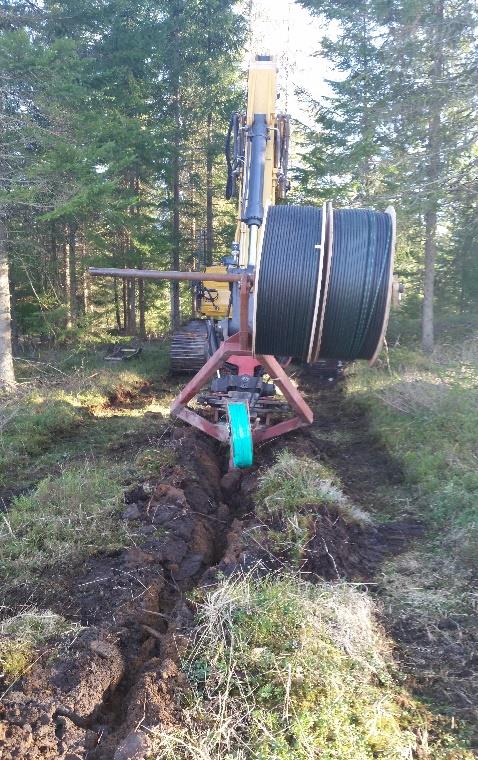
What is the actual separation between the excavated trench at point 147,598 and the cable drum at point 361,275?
1.82m

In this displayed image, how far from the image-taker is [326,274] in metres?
5.28

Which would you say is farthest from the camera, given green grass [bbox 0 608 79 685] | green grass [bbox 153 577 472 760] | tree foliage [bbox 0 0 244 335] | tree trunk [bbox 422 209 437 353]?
tree trunk [bbox 422 209 437 353]

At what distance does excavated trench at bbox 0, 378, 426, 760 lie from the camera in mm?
2904

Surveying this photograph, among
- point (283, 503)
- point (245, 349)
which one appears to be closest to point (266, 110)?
point (245, 349)

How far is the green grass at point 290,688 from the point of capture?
111 inches

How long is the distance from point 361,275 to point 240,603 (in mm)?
3120

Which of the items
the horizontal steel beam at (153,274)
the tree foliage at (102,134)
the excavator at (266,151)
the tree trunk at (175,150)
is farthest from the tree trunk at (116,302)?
the horizontal steel beam at (153,274)

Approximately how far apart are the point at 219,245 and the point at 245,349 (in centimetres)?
1619

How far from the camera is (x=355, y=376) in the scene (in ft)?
43.9

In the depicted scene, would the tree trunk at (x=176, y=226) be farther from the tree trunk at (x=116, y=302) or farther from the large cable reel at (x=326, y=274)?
the large cable reel at (x=326, y=274)

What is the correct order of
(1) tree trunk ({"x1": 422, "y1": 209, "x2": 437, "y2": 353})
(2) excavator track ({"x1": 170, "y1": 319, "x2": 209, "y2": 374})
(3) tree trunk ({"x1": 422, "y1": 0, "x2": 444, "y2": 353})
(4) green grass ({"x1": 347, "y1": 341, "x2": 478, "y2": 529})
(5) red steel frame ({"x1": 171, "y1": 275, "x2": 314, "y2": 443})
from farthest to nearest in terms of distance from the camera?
1. (1) tree trunk ({"x1": 422, "y1": 209, "x2": 437, "y2": 353})
2. (2) excavator track ({"x1": 170, "y1": 319, "x2": 209, "y2": 374})
3. (3) tree trunk ({"x1": 422, "y1": 0, "x2": 444, "y2": 353})
4. (5) red steel frame ({"x1": 171, "y1": 275, "x2": 314, "y2": 443})
5. (4) green grass ({"x1": 347, "y1": 341, "x2": 478, "y2": 529})

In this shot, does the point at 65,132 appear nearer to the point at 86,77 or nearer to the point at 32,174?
the point at 32,174

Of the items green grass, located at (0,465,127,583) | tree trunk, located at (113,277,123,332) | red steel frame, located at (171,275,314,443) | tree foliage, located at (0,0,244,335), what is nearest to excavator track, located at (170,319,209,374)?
tree foliage, located at (0,0,244,335)

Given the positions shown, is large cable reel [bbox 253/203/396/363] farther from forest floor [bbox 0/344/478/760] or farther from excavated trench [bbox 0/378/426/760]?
excavated trench [bbox 0/378/426/760]
